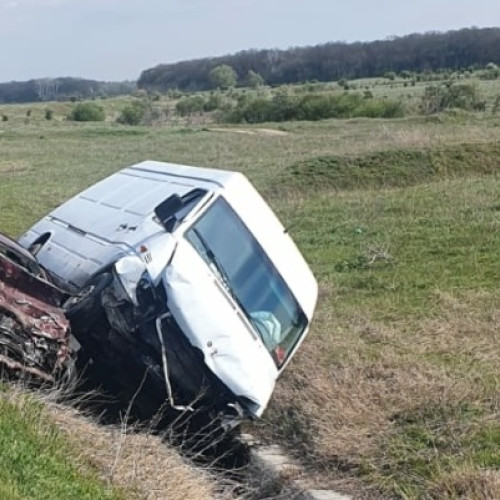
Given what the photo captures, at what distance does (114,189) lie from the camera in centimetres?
760

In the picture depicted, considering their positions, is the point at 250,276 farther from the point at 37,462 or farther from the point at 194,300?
the point at 37,462

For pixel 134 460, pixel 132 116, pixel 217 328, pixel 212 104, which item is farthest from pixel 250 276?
pixel 212 104

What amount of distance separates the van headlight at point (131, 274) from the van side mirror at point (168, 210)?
0.35 metres

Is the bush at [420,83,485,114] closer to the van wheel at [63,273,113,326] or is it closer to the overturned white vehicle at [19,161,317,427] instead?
the overturned white vehicle at [19,161,317,427]

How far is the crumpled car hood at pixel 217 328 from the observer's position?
5.48 metres

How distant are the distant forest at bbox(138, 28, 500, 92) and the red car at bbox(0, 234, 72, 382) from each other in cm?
8555

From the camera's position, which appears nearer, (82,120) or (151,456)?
(151,456)

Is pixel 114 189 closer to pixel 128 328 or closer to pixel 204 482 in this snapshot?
pixel 128 328

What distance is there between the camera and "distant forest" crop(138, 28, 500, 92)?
90.2m

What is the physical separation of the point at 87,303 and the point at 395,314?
3.75 m

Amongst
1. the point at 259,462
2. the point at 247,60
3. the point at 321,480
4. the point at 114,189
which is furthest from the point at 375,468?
the point at 247,60

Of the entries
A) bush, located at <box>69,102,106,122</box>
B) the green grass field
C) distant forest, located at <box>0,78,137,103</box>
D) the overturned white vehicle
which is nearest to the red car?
the overturned white vehicle

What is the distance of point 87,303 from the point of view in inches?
227

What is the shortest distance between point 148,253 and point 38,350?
0.89 m
